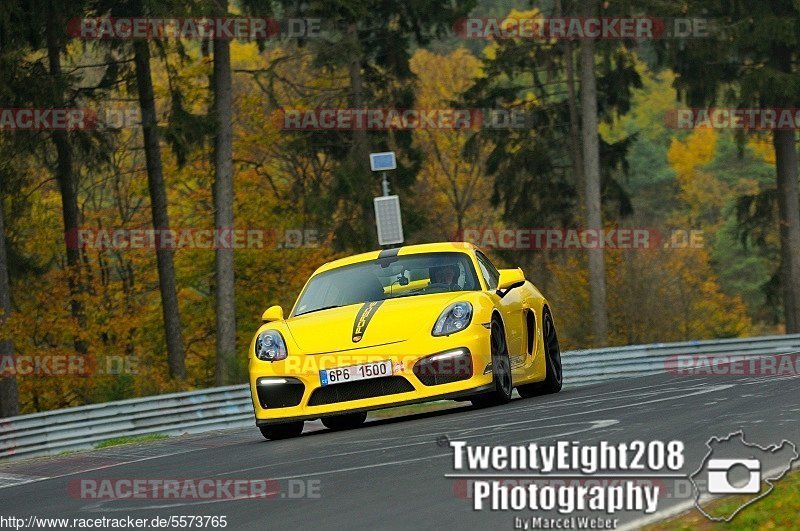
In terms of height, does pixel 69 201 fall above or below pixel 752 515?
above

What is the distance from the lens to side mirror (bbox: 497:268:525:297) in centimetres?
1382

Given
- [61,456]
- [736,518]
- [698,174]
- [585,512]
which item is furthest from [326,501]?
[698,174]

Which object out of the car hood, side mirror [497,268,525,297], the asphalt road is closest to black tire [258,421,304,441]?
the asphalt road

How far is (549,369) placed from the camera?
50.7ft

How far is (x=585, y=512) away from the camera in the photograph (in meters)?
7.14

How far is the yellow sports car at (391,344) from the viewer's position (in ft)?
41.3

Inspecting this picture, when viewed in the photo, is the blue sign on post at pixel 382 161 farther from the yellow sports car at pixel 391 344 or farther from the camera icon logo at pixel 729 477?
the camera icon logo at pixel 729 477

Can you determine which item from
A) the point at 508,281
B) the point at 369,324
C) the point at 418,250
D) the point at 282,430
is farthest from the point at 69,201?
the point at 369,324

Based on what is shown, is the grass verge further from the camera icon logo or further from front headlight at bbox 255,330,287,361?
front headlight at bbox 255,330,287,361

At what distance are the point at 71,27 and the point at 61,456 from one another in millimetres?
16748

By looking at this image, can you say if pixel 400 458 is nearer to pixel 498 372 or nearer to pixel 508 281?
pixel 498 372

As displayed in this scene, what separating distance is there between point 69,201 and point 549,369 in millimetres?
24437

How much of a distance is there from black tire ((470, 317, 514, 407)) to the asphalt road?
0.15 meters

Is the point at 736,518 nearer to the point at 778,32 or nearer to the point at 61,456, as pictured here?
the point at 61,456
